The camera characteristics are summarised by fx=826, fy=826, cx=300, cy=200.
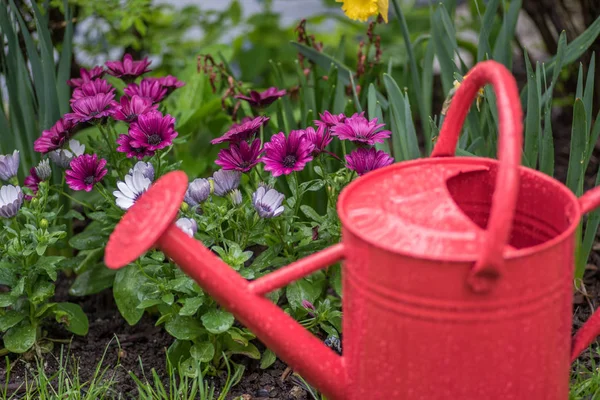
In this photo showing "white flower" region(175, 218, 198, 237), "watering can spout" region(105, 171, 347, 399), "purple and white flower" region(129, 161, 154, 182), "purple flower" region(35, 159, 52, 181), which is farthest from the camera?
"purple flower" region(35, 159, 52, 181)

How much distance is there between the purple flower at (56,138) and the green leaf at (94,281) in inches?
13.9

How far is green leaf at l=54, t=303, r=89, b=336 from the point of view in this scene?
1.97 m

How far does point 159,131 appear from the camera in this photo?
6.02 ft

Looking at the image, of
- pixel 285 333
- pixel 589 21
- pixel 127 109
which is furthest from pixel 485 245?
pixel 589 21

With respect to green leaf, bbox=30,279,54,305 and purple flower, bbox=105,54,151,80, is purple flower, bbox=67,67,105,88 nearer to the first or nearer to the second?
purple flower, bbox=105,54,151,80

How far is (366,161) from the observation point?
1789 mm

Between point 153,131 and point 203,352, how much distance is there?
0.50 metres

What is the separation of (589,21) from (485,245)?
71.4 inches

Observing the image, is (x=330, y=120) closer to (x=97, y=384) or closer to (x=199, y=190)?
(x=199, y=190)

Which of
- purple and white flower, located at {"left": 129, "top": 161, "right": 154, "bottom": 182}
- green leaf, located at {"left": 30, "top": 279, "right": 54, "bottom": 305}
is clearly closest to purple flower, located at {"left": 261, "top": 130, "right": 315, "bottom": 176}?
purple and white flower, located at {"left": 129, "top": 161, "right": 154, "bottom": 182}

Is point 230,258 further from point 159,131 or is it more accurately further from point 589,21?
point 589,21

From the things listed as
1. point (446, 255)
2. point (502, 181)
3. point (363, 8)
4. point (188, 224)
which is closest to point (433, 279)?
point (446, 255)

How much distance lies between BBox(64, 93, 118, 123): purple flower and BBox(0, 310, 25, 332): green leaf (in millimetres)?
472

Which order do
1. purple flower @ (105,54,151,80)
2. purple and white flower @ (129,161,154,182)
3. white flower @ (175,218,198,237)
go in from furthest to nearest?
purple flower @ (105,54,151,80), purple and white flower @ (129,161,154,182), white flower @ (175,218,198,237)
